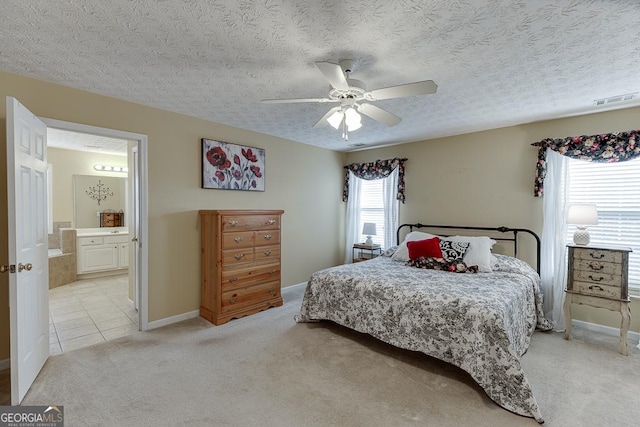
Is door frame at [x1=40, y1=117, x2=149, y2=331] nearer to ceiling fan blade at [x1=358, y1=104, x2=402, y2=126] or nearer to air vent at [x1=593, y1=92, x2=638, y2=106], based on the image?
ceiling fan blade at [x1=358, y1=104, x2=402, y2=126]

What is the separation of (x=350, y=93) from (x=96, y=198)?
20.5 feet

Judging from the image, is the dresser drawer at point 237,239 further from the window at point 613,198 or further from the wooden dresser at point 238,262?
the window at point 613,198

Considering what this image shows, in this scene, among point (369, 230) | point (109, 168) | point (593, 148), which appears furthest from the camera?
point (109, 168)

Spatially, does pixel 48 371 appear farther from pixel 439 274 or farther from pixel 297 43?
pixel 439 274

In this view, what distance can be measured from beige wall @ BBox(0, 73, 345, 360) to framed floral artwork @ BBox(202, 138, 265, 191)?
99 mm

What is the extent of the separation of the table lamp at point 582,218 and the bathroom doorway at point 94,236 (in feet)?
15.4

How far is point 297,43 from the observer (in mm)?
1981

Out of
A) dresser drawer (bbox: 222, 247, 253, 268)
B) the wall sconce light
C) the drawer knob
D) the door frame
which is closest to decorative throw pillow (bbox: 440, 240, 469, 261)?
the drawer knob

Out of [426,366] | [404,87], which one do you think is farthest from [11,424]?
[404,87]

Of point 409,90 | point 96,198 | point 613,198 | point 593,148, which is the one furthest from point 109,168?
point 613,198

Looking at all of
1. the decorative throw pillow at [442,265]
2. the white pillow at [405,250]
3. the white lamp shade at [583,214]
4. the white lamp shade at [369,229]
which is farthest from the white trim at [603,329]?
the white lamp shade at [369,229]

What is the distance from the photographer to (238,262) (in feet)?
12.0

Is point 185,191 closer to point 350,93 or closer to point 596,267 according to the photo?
point 350,93

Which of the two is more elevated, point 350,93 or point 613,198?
point 350,93
